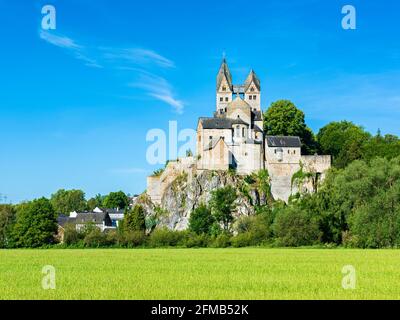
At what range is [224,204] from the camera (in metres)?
87.7

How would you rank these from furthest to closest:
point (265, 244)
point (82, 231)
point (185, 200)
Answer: point (185, 200) < point (82, 231) < point (265, 244)

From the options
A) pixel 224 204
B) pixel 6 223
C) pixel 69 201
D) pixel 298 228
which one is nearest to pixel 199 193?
pixel 224 204

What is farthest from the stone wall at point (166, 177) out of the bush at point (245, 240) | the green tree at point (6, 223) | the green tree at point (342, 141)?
the green tree at point (342, 141)

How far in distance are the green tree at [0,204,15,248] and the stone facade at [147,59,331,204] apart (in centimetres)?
2083

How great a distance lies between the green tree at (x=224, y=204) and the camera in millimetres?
87669

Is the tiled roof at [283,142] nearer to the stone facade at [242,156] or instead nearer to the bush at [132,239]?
the stone facade at [242,156]

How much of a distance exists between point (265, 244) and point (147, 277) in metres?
49.0

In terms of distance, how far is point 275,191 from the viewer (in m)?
89.9

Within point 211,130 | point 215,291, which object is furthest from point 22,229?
point 215,291

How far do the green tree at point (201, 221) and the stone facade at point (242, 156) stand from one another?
6.26 metres

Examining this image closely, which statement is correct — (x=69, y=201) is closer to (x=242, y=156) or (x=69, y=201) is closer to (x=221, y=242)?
(x=242, y=156)
